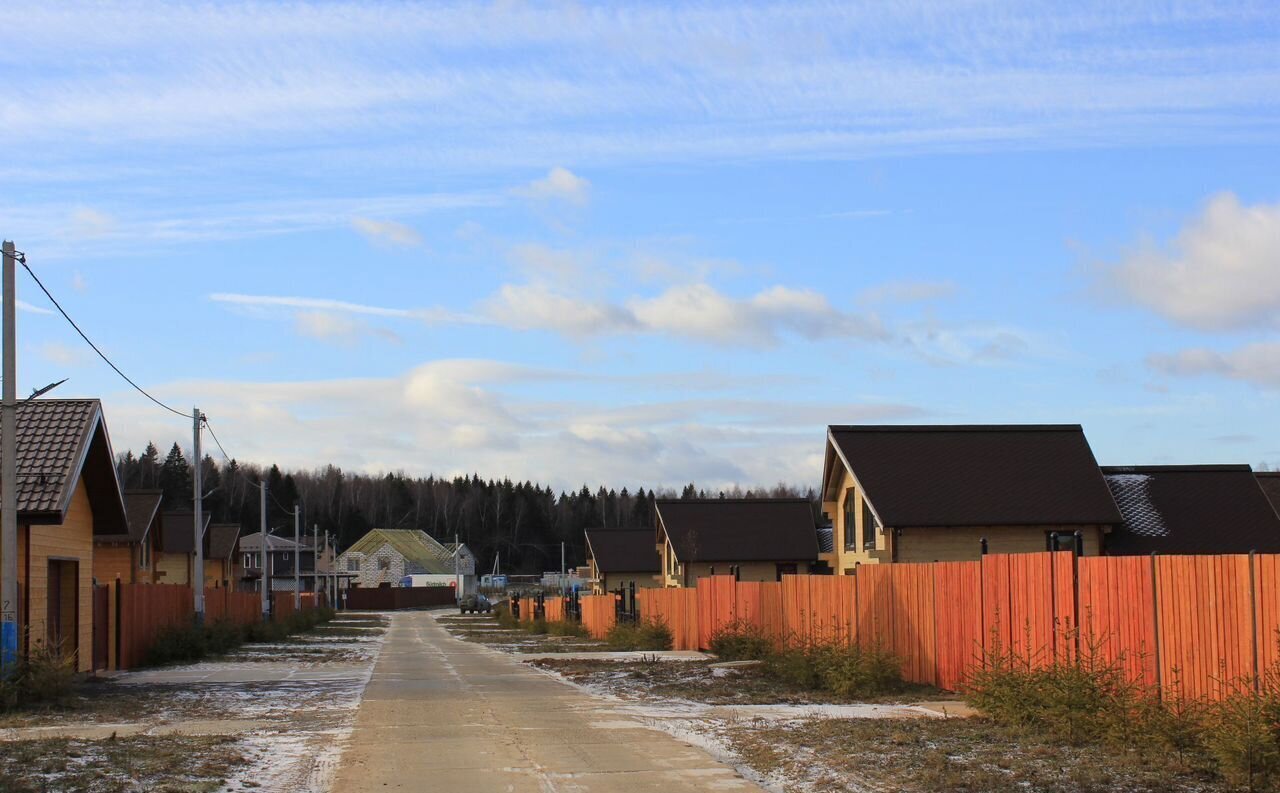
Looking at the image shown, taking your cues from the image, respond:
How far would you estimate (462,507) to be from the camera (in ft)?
653

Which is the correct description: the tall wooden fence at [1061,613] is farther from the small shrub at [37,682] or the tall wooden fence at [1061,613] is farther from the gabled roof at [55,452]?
the gabled roof at [55,452]

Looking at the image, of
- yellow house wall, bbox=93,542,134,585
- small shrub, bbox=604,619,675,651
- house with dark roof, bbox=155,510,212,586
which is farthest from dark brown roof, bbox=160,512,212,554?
small shrub, bbox=604,619,675,651

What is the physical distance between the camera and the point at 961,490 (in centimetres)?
3588

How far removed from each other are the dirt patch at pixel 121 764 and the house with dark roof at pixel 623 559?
170 feet

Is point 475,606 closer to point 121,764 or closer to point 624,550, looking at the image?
point 624,550

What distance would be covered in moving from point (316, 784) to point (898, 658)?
11.2 meters

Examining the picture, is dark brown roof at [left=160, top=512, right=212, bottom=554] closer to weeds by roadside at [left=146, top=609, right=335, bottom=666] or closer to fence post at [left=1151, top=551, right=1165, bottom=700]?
weeds by roadside at [left=146, top=609, right=335, bottom=666]

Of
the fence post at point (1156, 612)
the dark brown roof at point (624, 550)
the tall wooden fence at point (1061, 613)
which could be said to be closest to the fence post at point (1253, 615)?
the tall wooden fence at point (1061, 613)

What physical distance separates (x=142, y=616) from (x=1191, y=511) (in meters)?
26.7

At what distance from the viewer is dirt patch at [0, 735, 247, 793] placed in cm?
1144

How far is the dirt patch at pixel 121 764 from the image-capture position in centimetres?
1144

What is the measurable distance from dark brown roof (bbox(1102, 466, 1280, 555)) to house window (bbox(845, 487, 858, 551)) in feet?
22.2

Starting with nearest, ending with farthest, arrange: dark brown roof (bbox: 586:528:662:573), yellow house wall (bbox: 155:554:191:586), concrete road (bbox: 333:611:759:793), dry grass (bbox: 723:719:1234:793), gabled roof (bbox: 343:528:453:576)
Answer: dry grass (bbox: 723:719:1234:793) < concrete road (bbox: 333:611:759:793) < yellow house wall (bbox: 155:554:191:586) < dark brown roof (bbox: 586:528:662:573) < gabled roof (bbox: 343:528:453:576)

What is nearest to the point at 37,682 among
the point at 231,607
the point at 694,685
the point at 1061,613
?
the point at 694,685
